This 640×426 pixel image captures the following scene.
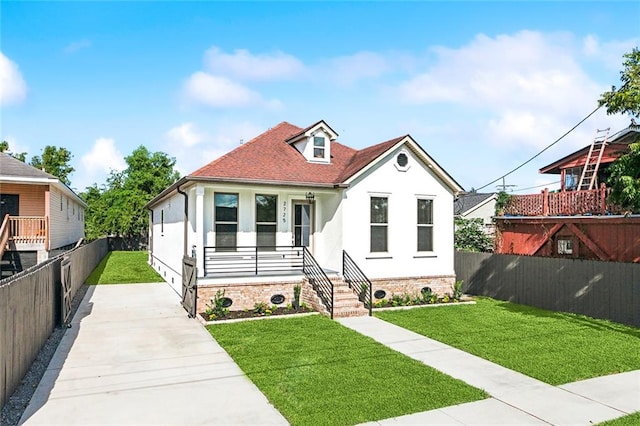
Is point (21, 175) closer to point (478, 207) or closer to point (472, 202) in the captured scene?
point (478, 207)

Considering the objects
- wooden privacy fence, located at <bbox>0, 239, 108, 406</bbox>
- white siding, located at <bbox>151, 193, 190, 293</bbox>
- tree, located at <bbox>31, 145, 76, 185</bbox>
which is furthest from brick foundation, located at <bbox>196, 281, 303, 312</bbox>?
tree, located at <bbox>31, 145, 76, 185</bbox>

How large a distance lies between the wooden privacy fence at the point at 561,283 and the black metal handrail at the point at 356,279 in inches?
221

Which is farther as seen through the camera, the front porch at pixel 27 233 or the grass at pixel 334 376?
the front porch at pixel 27 233

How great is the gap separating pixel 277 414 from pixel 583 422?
3.98 meters

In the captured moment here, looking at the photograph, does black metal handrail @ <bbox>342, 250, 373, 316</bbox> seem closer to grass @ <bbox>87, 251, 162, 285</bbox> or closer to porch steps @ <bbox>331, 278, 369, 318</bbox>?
porch steps @ <bbox>331, 278, 369, 318</bbox>

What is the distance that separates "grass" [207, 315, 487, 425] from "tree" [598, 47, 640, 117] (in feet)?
26.0

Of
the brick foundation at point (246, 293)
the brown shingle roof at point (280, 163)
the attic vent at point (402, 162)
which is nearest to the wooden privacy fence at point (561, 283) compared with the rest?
the attic vent at point (402, 162)

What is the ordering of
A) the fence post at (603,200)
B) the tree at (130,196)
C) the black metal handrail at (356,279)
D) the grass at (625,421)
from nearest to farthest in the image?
1. the grass at (625,421)
2. the black metal handrail at (356,279)
3. the fence post at (603,200)
4. the tree at (130,196)

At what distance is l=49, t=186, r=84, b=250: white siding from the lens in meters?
18.5

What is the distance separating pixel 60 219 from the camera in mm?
21438

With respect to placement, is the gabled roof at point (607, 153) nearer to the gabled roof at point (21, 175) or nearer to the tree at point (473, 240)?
the tree at point (473, 240)

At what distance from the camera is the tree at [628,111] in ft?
32.8

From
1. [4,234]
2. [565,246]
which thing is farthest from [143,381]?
[565,246]

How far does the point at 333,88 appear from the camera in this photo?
52.8 ft
